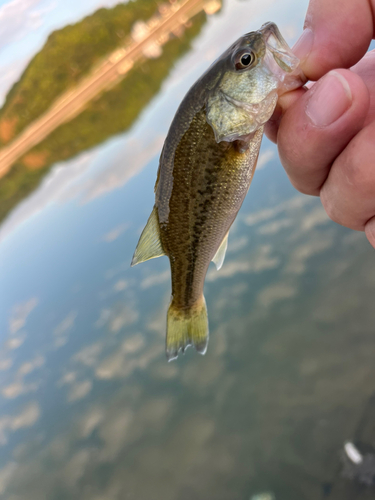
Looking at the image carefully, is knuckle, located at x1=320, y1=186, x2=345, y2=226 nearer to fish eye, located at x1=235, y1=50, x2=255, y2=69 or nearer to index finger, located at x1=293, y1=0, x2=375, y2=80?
index finger, located at x1=293, y1=0, x2=375, y2=80

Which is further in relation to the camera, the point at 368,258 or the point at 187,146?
the point at 368,258

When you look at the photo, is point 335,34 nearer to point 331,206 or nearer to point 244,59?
point 244,59

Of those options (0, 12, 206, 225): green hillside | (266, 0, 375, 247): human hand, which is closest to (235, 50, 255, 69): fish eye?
(266, 0, 375, 247): human hand

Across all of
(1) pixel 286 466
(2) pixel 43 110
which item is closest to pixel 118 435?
(1) pixel 286 466

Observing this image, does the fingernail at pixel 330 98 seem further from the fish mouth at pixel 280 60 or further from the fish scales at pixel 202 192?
the fish scales at pixel 202 192

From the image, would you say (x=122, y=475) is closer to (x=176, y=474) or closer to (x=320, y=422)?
(x=176, y=474)
